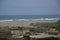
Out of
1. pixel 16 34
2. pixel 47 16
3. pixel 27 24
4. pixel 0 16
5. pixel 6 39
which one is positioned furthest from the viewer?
pixel 47 16

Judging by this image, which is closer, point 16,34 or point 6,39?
point 6,39

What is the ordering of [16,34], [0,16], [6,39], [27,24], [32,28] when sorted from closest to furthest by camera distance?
1. [6,39]
2. [16,34]
3. [32,28]
4. [27,24]
5. [0,16]

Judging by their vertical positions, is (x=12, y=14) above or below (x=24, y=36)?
above

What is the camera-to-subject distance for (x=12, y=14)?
5195 mm

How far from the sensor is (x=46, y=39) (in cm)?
321

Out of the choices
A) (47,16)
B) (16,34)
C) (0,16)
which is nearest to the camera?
(16,34)

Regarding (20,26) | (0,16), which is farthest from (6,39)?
(0,16)

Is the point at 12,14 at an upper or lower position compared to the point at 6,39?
upper

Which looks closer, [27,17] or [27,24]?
[27,24]

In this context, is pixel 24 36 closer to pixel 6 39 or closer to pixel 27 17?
pixel 6 39

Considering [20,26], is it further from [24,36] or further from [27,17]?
[27,17]

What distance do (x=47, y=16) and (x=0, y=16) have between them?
1926mm

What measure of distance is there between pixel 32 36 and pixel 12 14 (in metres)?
2.11

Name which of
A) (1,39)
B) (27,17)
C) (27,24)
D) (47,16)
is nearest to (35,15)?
(27,17)
